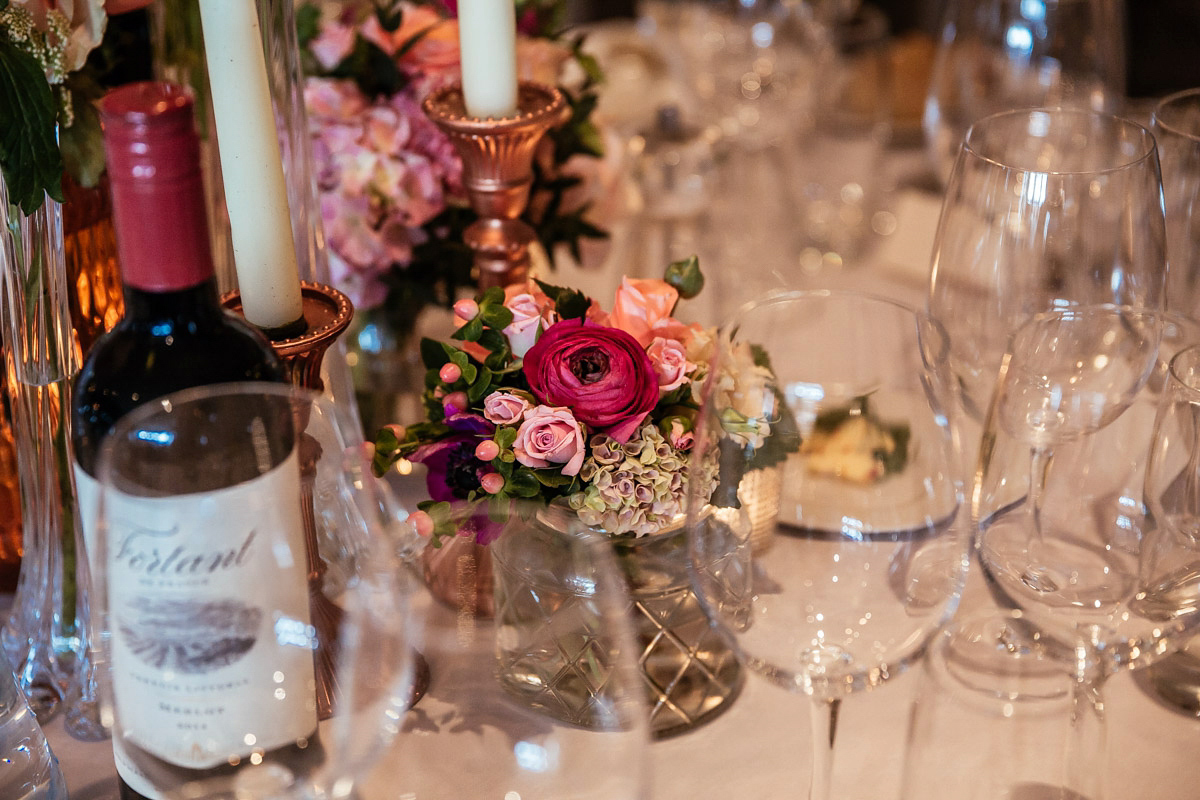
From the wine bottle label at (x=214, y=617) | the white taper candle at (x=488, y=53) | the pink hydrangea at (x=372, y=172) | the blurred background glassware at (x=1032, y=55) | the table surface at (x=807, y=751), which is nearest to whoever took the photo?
the wine bottle label at (x=214, y=617)

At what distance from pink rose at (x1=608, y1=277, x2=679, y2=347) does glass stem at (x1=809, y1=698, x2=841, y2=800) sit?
0.71 feet

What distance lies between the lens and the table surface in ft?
1.92

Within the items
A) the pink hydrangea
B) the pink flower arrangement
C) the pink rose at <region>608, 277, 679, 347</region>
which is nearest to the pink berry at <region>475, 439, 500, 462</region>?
the pink flower arrangement

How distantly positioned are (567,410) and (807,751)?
0.76ft

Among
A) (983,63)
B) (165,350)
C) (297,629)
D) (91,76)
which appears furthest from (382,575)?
(983,63)

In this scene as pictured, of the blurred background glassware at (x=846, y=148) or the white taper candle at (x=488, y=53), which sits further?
the blurred background glassware at (x=846, y=148)

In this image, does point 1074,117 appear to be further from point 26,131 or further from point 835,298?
point 26,131

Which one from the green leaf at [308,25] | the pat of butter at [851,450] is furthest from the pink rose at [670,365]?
the green leaf at [308,25]

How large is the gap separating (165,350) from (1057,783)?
49 cm

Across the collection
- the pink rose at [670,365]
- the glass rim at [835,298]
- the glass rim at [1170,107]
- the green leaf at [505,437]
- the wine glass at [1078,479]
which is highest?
→ the glass rim at [1170,107]

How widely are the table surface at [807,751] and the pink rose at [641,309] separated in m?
0.21

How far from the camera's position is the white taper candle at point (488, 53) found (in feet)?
2.28

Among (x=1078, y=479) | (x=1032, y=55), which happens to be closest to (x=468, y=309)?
(x=1078, y=479)

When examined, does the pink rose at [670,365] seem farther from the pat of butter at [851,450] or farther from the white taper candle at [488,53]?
the white taper candle at [488,53]
